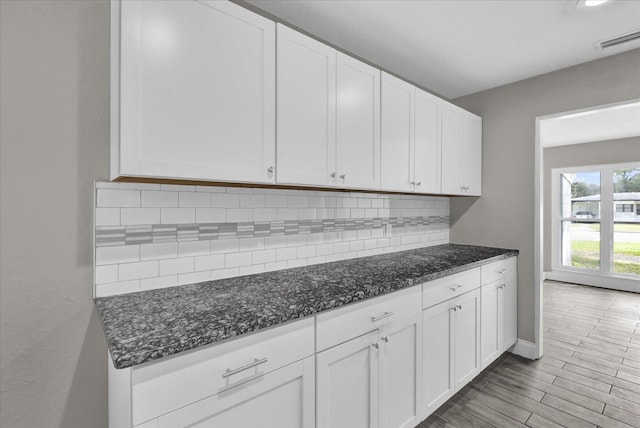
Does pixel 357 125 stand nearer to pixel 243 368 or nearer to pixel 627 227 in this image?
pixel 243 368

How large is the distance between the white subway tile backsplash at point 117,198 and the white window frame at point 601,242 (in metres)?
6.78

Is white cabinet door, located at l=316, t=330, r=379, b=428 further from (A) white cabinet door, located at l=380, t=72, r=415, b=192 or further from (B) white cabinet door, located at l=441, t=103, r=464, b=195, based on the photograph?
(B) white cabinet door, located at l=441, t=103, r=464, b=195

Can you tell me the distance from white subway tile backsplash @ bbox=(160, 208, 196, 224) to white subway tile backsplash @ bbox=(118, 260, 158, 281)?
0.21 metres

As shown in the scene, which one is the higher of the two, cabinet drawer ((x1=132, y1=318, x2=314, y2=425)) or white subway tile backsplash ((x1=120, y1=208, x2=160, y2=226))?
white subway tile backsplash ((x1=120, y1=208, x2=160, y2=226))

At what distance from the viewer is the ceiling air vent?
2.10 meters

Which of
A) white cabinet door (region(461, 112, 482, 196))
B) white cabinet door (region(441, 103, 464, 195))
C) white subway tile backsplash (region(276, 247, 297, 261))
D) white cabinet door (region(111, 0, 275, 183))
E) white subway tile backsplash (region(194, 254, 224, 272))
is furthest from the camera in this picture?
white cabinet door (region(461, 112, 482, 196))

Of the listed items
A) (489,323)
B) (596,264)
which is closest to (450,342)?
(489,323)

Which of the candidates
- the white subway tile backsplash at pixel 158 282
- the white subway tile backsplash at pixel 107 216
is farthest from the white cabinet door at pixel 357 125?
the white subway tile backsplash at pixel 107 216

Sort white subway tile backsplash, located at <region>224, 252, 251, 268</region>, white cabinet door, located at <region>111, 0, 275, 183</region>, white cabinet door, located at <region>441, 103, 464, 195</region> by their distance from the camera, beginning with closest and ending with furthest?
1. white cabinet door, located at <region>111, 0, 275, 183</region>
2. white subway tile backsplash, located at <region>224, 252, 251, 268</region>
3. white cabinet door, located at <region>441, 103, 464, 195</region>

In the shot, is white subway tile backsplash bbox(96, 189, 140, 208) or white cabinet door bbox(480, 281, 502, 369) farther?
white cabinet door bbox(480, 281, 502, 369)

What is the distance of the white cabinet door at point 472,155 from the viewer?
288 centimetres

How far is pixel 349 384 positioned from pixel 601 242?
611cm

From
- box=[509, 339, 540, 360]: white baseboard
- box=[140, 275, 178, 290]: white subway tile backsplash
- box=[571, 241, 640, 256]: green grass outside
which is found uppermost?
box=[140, 275, 178, 290]: white subway tile backsplash

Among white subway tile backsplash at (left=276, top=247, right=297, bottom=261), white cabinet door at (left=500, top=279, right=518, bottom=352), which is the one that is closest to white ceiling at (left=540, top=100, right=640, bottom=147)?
white cabinet door at (left=500, top=279, right=518, bottom=352)
